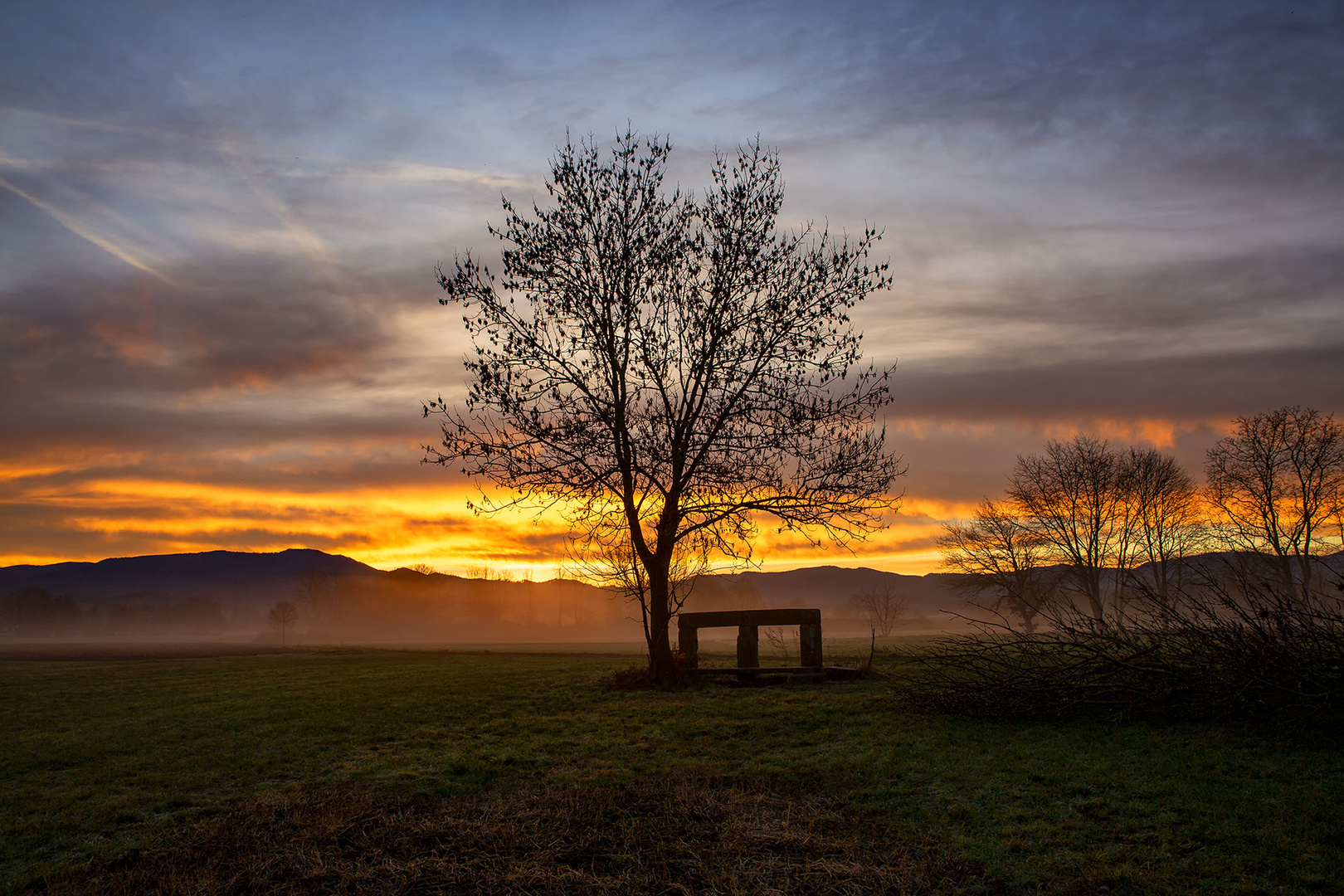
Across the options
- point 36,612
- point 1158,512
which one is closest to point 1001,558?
point 1158,512

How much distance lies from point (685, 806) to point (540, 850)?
178 cm

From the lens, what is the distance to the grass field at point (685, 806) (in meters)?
6.29

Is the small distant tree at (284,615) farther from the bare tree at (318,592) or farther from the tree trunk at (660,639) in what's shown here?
the tree trunk at (660,639)

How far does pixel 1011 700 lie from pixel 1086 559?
44976 millimetres

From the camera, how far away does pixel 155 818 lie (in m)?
8.59

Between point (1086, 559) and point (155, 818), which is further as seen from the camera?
point (1086, 559)

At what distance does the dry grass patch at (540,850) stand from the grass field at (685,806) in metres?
0.03

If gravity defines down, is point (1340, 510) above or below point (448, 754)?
above

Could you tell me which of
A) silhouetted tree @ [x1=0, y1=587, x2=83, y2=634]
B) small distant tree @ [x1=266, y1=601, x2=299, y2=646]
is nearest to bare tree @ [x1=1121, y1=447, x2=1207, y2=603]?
small distant tree @ [x1=266, y1=601, x2=299, y2=646]

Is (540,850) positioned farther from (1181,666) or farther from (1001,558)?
(1001,558)

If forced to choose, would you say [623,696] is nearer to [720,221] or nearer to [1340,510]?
[720,221]

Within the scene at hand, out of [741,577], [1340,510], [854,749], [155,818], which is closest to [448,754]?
[155,818]

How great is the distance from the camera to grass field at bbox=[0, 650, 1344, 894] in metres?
6.29

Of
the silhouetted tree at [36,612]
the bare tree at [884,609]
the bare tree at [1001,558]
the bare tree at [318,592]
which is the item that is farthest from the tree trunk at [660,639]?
the silhouetted tree at [36,612]
